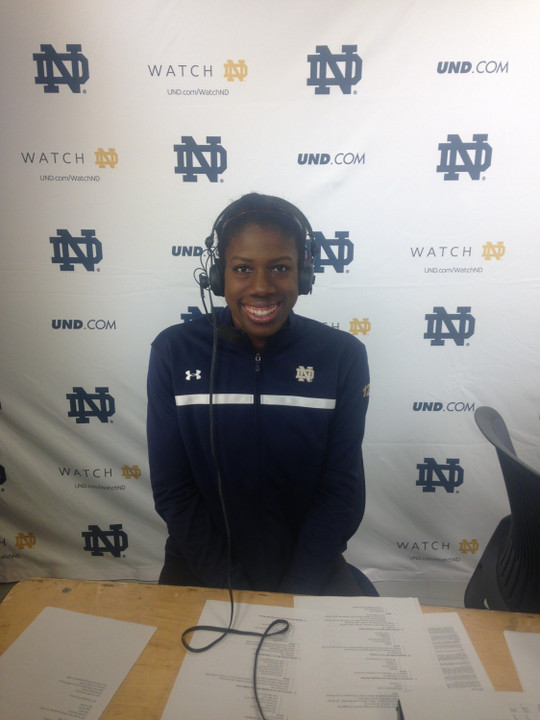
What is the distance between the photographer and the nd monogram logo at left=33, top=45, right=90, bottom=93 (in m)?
1.66

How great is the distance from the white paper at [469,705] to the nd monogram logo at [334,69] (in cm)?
179

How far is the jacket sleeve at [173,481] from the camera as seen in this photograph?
A: 1211 mm

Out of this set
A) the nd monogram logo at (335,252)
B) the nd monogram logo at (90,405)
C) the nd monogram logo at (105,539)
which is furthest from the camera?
the nd monogram logo at (105,539)

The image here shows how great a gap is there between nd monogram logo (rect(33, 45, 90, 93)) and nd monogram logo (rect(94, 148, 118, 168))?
8.9 inches

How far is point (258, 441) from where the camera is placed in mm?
1230

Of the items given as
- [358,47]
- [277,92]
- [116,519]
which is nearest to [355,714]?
[116,519]

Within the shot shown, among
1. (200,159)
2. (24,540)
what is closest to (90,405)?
(24,540)

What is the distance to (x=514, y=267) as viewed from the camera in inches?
70.8

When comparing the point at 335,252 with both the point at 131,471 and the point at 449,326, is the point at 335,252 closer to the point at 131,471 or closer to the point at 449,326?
the point at 449,326

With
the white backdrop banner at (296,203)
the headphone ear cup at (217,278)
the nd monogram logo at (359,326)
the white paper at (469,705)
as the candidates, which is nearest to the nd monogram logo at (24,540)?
the white backdrop banner at (296,203)

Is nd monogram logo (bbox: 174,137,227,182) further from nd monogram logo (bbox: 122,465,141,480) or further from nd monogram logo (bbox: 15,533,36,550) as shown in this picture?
nd monogram logo (bbox: 15,533,36,550)

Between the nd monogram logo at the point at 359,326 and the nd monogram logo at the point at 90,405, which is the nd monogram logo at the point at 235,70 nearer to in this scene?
the nd monogram logo at the point at 359,326

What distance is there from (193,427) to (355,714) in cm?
76

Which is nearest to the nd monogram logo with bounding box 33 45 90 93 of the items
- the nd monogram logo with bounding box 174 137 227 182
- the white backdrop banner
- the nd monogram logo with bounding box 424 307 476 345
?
the white backdrop banner
